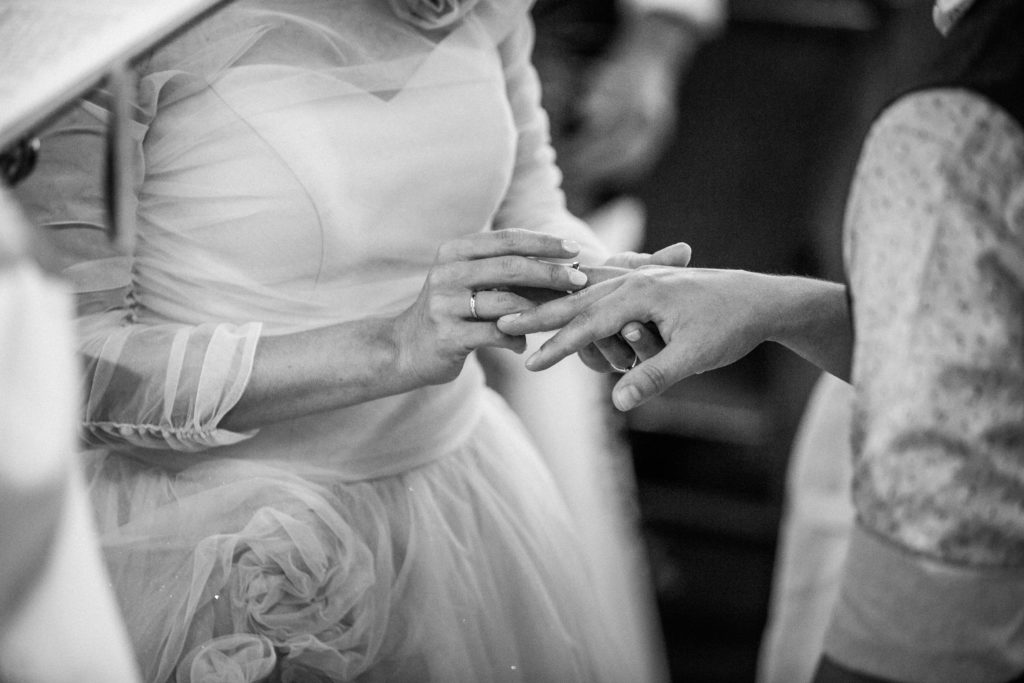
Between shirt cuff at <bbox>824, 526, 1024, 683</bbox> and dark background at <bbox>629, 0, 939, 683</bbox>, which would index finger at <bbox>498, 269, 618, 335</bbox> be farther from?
dark background at <bbox>629, 0, 939, 683</bbox>

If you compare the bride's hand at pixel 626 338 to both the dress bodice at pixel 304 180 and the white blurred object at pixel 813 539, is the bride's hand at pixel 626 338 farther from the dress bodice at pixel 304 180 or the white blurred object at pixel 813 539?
the white blurred object at pixel 813 539

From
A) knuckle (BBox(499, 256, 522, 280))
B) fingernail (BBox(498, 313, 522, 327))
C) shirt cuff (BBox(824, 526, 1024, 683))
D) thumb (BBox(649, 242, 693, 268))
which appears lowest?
shirt cuff (BBox(824, 526, 1024, 683))

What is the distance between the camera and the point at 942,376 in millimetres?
567

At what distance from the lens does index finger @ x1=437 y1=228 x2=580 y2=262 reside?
0.79 meters

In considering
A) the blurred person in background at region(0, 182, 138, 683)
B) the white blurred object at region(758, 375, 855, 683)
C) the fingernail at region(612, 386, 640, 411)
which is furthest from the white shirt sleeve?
the blurred person in background at region(0, 182, 138, 683)

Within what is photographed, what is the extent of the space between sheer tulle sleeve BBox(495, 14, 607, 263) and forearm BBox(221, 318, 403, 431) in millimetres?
218

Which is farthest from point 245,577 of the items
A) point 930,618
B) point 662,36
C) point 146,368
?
point 662,36

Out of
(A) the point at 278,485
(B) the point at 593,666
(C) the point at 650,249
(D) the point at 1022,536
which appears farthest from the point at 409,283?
(C) the point at 650,249

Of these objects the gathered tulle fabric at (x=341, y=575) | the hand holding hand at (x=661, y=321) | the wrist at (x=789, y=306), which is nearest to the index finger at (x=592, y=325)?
the hand holding hand at (x=661, y=321)

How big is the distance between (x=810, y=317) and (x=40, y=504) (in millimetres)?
575

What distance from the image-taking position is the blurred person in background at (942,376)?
1.86 ft

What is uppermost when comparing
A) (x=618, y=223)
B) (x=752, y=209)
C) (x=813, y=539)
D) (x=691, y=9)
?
(x=691, y=9)

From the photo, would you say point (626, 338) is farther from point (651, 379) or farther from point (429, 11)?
point (429, 11)
